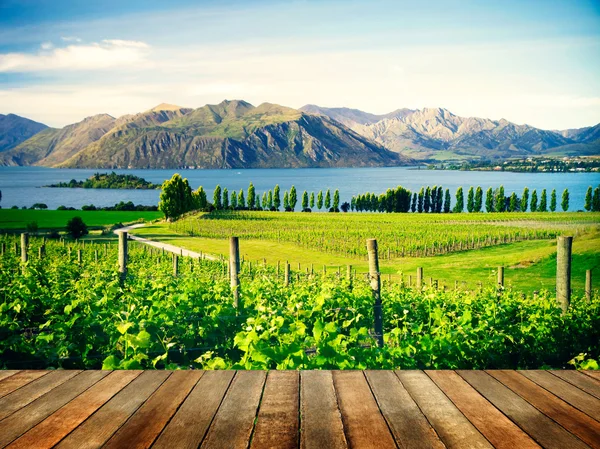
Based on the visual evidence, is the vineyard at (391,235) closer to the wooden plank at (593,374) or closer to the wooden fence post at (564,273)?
the wooden fence post at (564,273)

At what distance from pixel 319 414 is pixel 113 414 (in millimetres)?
911

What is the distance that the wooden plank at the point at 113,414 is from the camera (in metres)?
1.84

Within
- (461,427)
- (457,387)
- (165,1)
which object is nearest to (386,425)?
(461,427)

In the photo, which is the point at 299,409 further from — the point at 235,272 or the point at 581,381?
the point at 235,272

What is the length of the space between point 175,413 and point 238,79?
28.5 m

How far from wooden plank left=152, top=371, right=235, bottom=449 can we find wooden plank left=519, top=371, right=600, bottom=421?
170 centimetres

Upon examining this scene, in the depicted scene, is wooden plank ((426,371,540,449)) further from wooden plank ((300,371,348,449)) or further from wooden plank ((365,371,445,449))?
wooden plank ((300,371,348,449))

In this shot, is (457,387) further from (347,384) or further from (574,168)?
(574,168)

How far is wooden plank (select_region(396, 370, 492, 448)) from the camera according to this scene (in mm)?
1867

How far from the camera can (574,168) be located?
37.7 metres

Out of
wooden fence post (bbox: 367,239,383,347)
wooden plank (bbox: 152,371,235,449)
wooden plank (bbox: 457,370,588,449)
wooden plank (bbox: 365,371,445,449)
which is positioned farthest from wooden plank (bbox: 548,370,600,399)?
wooden fence post (bbox: 367,239,383,347)

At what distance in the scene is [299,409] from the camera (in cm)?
216

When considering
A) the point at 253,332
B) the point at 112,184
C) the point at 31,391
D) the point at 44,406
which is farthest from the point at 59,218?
the point at 112,184

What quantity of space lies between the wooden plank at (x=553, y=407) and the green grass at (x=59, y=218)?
169ft
